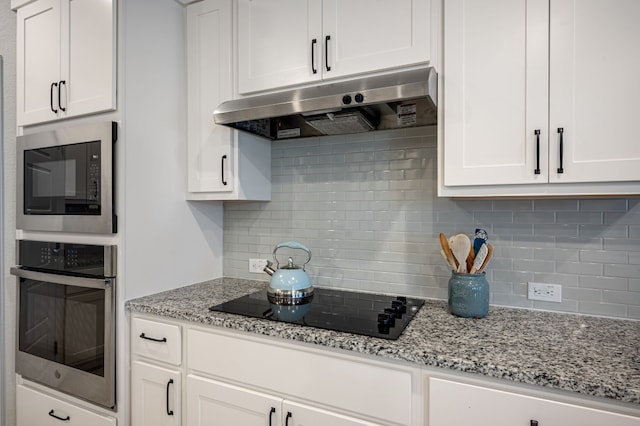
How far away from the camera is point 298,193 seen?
6.81 ft

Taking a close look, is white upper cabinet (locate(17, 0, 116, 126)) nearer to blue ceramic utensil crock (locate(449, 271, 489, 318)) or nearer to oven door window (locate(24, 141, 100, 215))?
oven door window (locate(24, 141, 100, 215))

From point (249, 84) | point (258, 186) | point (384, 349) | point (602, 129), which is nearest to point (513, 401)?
point (384, 349)

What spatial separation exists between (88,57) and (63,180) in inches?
23.8

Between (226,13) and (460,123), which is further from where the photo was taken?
(226,13)

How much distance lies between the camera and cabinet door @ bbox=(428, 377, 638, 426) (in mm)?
948

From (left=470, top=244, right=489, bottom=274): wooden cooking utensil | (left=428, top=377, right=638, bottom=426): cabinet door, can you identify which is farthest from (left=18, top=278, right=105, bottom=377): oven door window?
(left=470, top=244, right=489, bottom=274): wooden cooking utensil

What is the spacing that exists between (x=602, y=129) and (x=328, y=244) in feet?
4.17

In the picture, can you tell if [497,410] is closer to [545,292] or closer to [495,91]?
[545,292]

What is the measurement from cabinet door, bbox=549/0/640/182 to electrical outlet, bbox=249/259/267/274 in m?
1.53

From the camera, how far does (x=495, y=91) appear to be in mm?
1321

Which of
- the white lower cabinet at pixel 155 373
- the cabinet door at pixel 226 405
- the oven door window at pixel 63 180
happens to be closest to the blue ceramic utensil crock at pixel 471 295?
the cabinet door at pixel 226 405

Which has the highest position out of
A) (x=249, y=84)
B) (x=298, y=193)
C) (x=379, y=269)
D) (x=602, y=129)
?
(x=249, y=84)

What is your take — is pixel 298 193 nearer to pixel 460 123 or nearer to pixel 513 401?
pixel 460 123

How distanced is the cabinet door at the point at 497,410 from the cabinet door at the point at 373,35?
1180mm
